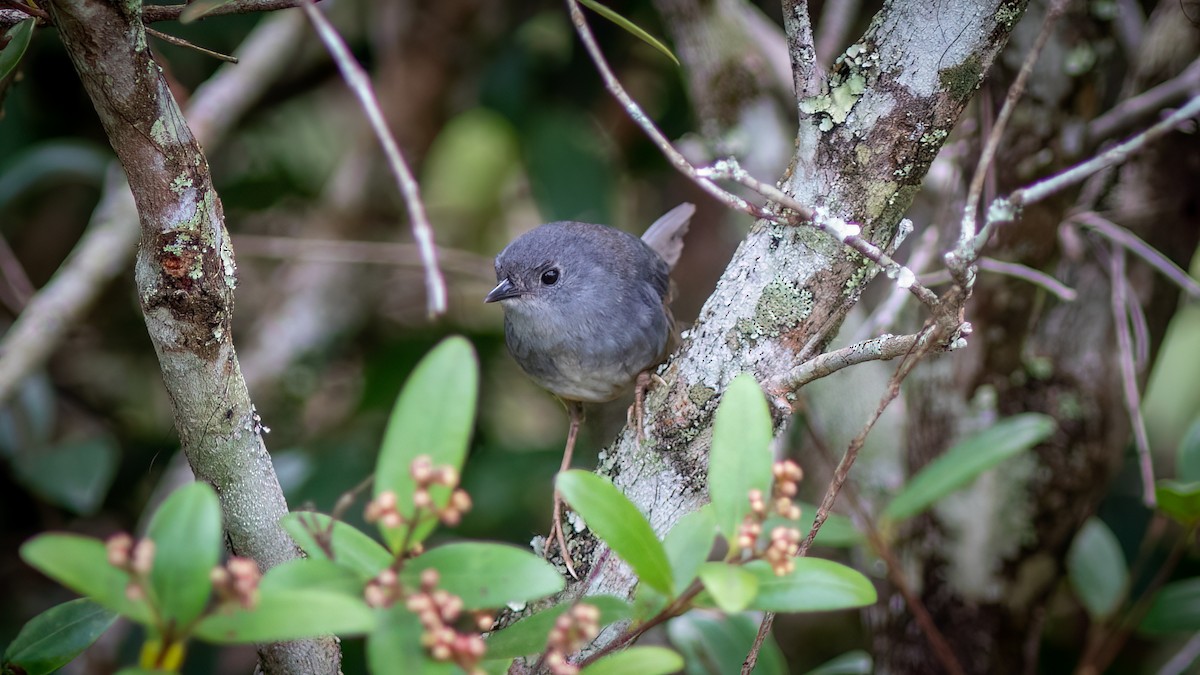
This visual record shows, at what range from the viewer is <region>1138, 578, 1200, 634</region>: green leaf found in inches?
107

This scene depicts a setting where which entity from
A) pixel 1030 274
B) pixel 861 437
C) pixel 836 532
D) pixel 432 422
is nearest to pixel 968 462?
pixel 836 532

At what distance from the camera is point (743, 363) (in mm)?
1854

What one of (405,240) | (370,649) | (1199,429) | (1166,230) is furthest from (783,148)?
(370,649)

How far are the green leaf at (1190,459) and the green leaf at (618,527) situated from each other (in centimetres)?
188

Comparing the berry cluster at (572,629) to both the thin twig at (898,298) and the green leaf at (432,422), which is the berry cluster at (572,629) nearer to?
the green leaf at (432,422)

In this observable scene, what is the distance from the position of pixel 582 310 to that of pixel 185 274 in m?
1.57

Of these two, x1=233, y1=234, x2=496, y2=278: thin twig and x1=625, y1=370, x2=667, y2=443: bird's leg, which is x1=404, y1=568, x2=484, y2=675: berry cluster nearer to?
x1=625, y1=370, x2=667, y2=443: bird's leg

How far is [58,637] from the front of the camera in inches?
60.9

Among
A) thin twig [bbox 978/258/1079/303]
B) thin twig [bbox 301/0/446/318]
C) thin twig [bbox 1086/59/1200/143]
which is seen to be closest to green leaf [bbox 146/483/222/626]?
thin twig [bbox 301/0/446/318]

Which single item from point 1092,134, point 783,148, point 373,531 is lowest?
point 373,531

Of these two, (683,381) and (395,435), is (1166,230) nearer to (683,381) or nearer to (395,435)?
(683,381)

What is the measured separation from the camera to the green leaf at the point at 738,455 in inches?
51.7

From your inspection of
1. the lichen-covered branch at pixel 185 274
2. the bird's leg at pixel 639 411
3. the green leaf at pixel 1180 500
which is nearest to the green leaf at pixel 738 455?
the bird's leg at pixel 639 411

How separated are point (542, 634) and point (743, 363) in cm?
71
